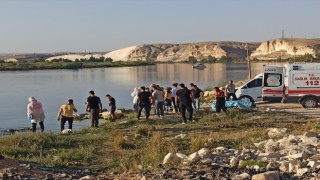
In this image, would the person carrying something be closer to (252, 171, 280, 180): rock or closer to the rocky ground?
the rocky ground

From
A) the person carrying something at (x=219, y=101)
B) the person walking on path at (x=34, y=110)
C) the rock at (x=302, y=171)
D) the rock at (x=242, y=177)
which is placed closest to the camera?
the rock at (x=242, y=177)

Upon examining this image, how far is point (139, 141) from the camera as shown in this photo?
1408 cm

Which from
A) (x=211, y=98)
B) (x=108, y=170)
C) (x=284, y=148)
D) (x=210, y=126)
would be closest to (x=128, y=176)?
(x=108, y=170)

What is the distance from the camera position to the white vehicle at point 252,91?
24.1 metres

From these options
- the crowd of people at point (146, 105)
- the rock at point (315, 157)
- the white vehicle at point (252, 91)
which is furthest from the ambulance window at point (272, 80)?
the rock at point (315, 157)

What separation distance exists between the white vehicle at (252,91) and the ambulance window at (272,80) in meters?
1.32

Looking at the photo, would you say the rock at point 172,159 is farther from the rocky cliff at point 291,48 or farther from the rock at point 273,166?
the rocky cliff at point 291,48

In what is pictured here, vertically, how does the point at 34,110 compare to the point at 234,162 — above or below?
above

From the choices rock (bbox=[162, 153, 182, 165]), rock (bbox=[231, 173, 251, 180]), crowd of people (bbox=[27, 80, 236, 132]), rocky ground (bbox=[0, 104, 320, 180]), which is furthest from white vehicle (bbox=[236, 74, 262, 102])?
rock (bbox=[231, 173, 251, 180])

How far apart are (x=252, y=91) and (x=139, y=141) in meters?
11.5

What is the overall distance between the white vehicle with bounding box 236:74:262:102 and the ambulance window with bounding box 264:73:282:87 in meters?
1.32

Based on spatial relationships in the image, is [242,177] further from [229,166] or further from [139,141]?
[139,141]

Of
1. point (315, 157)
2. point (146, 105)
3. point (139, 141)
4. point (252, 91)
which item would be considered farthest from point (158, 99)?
point (315, 157)

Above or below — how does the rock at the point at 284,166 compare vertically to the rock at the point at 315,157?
below
